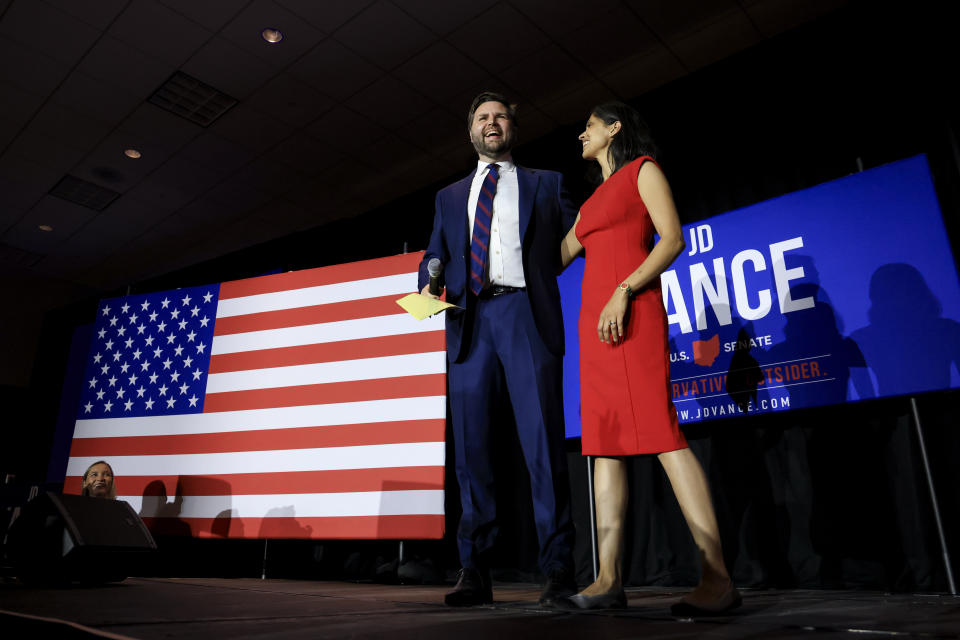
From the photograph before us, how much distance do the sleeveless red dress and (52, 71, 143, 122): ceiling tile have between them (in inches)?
153

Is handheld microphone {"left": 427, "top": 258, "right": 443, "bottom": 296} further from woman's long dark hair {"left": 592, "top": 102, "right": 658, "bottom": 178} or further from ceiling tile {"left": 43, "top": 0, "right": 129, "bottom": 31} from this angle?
ceiling tile {"left": 43, "top": 0, "right": 129, "bottom": 31}

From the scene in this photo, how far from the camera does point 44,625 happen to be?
99 cm

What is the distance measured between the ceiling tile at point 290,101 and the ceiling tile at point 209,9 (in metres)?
0.51

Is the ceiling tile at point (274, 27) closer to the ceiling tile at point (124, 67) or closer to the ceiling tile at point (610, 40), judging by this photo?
the ceiling tile at point (124, 67)

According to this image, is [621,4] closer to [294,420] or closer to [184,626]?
[294,420]

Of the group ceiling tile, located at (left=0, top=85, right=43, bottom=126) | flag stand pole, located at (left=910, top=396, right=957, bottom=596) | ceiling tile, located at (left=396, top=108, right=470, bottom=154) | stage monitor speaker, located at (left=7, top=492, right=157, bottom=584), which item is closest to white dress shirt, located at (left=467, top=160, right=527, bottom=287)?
flag stand pole, located at (left=910, top=396, right=957, bottom=596)

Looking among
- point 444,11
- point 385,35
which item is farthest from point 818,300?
point 385,35

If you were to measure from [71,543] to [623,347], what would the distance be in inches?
80.6

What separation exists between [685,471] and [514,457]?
231 cm

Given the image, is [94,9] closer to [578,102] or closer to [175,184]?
[175,184]

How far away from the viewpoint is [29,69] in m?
3.99

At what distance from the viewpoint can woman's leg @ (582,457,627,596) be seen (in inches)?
53.7

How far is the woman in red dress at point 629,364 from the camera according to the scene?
4.29ft

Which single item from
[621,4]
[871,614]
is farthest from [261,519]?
[621,4]
